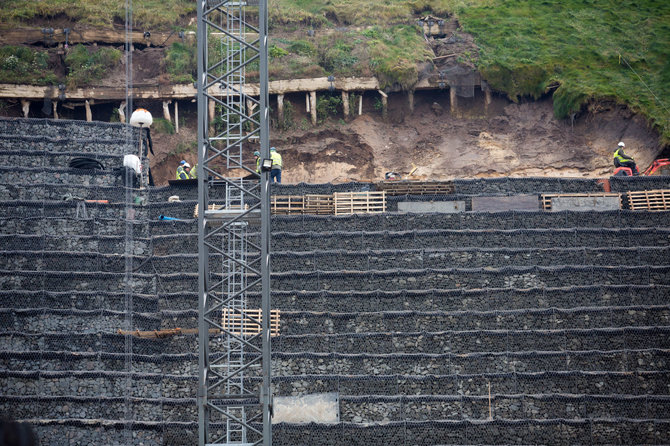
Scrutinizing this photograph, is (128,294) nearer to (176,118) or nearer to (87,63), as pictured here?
(176,118)

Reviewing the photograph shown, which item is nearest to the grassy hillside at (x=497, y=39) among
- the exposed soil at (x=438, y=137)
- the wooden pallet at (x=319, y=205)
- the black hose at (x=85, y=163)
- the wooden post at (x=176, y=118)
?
the exposed soil at (x=438, y=137)

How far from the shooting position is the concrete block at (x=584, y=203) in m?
28.4

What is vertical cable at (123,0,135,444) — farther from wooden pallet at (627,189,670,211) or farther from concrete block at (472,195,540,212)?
wooden pallet at (627,189,670,211)

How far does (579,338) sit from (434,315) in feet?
12.7

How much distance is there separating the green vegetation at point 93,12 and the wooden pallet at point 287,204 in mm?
15719

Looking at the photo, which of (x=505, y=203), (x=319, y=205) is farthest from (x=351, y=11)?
(x=505, y=203)

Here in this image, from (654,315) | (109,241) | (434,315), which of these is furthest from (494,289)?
(109,241)

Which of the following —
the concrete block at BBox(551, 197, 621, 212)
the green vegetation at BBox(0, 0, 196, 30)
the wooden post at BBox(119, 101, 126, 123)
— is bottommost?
the concrete block at BBox(551, 197, 621, 212)

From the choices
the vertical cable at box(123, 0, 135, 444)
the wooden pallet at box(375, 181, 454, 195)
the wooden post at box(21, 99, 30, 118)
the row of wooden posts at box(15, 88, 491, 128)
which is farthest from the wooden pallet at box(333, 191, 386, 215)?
the wooden post at box(21, 99, 30, 118)

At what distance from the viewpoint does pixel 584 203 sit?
2853 cm

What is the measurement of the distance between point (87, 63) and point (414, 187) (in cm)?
1611

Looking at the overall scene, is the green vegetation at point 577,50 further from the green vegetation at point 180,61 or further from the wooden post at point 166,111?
the wooden post at point 166,111

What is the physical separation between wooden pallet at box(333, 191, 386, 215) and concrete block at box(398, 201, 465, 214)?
25.9 inches

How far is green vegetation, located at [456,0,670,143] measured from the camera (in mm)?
36000
